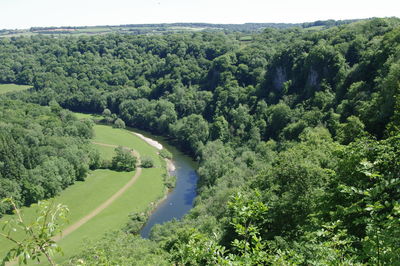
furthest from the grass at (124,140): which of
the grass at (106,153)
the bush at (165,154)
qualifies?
the grass at (106,153)

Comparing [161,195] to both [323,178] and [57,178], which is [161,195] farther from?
[323,178]

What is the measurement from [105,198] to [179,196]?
12.8 metres

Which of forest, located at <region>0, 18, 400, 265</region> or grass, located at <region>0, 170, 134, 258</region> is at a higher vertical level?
forest, located at <region>0, 18, 400, 265</region>

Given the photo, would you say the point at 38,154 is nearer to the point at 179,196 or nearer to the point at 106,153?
the point at 106,153

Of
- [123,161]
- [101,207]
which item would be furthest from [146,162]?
[101,207]

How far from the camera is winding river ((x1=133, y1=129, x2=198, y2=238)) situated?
53.2m

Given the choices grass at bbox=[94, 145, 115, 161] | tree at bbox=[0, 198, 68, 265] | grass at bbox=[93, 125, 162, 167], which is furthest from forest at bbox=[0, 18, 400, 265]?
grass at bbox=[93, 125, 162, 167]

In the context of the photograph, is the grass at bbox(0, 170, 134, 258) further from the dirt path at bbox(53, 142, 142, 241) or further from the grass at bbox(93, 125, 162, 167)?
the grass at bbox(93, 125, 162, 167)

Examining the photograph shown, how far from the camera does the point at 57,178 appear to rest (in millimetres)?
60406

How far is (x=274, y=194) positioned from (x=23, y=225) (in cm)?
2022

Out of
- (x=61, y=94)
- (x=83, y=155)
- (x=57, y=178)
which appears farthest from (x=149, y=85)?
(x=57, y=178)

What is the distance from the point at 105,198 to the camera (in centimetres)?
5959

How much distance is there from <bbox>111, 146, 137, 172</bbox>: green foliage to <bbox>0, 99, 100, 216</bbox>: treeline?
3.73 metres

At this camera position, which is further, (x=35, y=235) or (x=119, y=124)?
(x=119, y=124)
